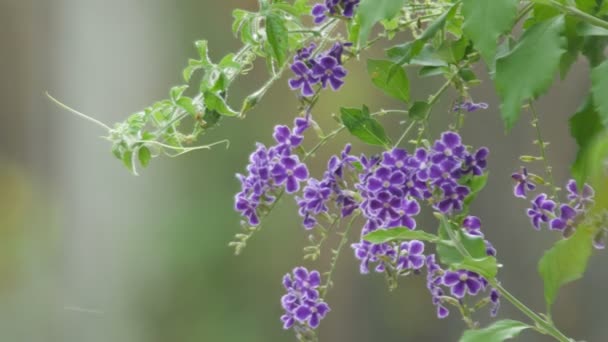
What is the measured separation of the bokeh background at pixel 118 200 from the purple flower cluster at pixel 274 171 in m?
0.85

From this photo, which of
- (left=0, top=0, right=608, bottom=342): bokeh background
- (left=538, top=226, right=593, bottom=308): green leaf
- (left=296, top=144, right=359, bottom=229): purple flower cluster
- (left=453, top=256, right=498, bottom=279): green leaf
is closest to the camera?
(left=538, top=226, right=593, bottom=308): green leaf

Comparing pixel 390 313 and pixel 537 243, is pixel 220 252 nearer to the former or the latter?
pixel 390 313

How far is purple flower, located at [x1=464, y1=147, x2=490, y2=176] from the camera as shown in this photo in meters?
0.51

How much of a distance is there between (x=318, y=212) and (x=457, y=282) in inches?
4.0

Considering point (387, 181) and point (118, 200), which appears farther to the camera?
point (118, 200)

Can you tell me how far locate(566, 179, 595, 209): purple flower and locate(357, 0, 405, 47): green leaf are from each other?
172mm

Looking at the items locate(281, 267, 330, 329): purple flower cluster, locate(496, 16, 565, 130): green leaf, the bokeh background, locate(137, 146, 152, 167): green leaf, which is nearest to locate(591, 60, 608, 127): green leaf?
locate(496, 16, 565, 130): green leaf

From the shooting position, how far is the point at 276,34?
0.54 meters

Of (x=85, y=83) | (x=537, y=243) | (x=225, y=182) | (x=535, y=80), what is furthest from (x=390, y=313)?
(x=535, y=80)

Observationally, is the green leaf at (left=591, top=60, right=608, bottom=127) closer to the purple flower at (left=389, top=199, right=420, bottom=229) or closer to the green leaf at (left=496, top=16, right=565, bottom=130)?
the green leaf at (left=496, top=16, right=565, bottom=130)

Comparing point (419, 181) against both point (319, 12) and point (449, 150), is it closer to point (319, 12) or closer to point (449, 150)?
point (449, 150)

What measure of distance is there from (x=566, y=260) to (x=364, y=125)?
0.19 metres

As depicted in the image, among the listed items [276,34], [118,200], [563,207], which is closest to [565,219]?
[563,207]

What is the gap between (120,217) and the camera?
1602 millimetres
